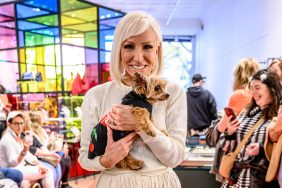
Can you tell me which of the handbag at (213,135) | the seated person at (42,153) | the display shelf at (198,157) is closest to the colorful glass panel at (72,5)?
the seated person at (42,153)

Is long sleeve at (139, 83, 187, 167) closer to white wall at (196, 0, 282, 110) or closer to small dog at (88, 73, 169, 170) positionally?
small dog at (88, 73, 169, 170)

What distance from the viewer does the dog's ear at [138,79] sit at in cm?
94

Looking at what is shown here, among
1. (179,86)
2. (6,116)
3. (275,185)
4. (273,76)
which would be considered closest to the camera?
(179,86)

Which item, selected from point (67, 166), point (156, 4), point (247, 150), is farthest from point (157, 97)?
point (156, 4)

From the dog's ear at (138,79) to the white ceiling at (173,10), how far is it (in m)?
6.88

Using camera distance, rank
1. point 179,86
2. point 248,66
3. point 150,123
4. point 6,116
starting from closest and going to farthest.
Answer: point 150,123
point 179,86
point 248,66
point 6,116

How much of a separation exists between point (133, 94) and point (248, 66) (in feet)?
6.42

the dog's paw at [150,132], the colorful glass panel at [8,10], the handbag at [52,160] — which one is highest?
the colorful glass panel at [8,10]

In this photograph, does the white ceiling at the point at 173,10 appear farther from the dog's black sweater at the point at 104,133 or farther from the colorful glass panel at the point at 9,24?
the dog's black sweater at the point at 104,133

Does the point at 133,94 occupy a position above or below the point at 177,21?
below

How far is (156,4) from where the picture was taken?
25.4 feet

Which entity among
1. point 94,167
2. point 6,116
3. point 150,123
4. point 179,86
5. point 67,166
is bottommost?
point 67,166

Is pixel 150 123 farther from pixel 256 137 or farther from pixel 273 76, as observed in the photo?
pixel 273 76

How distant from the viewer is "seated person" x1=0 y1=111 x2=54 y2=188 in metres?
2.92
